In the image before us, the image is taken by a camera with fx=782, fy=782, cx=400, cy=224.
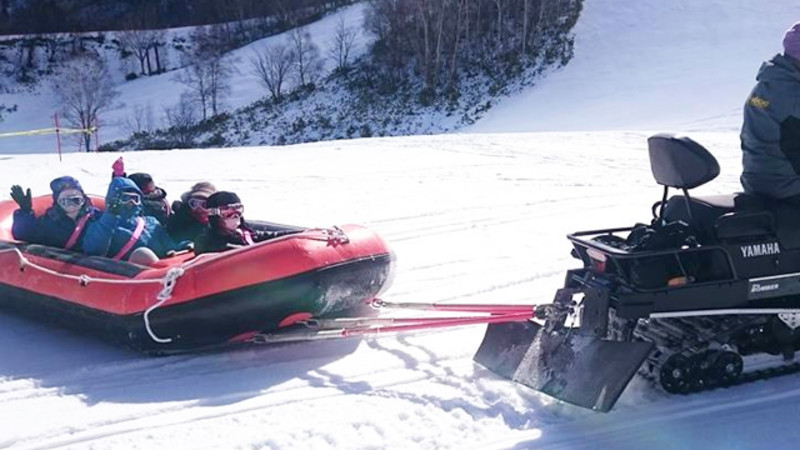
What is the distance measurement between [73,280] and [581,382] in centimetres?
298

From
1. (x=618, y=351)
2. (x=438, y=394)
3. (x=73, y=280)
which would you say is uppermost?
(x=73, y=280)

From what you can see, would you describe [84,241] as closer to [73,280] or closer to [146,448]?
[73,280]

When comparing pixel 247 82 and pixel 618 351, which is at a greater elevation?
pixel 247 82

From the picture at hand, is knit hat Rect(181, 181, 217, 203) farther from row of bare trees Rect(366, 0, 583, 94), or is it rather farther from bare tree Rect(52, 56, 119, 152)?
bare tree Rect(52, 56, 119, 152)

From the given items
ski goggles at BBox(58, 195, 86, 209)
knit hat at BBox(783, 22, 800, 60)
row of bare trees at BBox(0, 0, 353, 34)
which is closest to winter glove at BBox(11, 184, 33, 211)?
ski goggles at BBox(58, 195, 86, 209)

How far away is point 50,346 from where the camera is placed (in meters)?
4.62

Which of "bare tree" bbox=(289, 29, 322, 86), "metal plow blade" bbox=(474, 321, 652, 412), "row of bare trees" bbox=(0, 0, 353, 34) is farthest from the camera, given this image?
"row of bare trees" bbox=(0, 0, 353, 34)

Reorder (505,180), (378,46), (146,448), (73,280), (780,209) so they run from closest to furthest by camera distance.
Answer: (146,448)
(780,209)
(73,280)
(505,180)
(378,46)

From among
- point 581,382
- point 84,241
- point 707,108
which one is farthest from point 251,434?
point 707,108

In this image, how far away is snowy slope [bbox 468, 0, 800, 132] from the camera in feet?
73.6

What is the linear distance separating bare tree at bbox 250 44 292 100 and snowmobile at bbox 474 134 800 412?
3039cm

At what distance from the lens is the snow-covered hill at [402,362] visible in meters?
3.39

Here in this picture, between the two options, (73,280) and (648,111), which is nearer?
(73,280)

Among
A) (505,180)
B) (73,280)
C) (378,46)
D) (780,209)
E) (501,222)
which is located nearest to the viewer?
(780,209)
